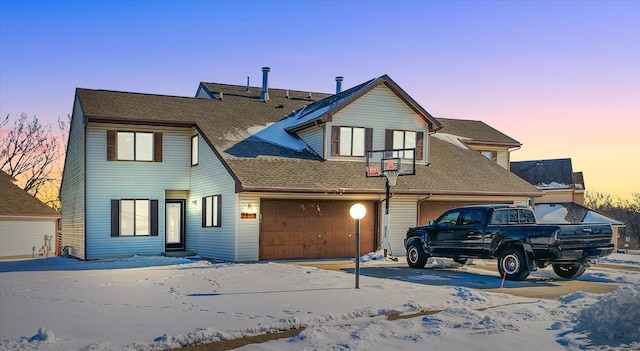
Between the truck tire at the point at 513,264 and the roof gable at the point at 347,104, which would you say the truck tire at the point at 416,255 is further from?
the roof gable at the point at 347,104

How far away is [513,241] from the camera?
15.4 m

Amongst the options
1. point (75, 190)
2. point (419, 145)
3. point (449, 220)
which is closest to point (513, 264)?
point (449, 220)

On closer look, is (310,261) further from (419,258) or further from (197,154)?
(197,154)

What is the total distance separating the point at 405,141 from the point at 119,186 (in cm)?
1225

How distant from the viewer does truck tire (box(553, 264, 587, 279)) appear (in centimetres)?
1600

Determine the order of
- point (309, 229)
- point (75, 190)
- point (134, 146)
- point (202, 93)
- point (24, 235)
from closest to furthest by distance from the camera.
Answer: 1. point (309, 229)
2. point (134, 146)
3. point (75, 190)
4. point (24, 235)
5. point (202, 93)

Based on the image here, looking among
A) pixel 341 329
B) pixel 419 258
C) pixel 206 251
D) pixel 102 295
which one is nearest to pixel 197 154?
pixel 206 251

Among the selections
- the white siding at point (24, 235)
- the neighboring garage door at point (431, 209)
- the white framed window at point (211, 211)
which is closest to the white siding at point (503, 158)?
the neighboring garage door at point (431, 209)

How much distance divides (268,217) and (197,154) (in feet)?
17.2

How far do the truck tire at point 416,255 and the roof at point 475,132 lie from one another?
14144mm

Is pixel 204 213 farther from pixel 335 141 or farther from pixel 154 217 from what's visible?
pixel 335 141

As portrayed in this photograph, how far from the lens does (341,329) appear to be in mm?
8734

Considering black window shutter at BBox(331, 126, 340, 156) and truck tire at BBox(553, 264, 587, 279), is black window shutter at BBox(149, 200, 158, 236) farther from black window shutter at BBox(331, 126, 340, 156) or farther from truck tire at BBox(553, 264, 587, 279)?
truck tire at BBox(553, 264, 587, 279)

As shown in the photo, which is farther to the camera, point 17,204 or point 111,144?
point 17,204
